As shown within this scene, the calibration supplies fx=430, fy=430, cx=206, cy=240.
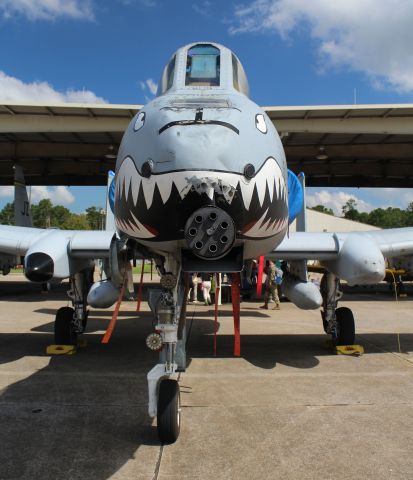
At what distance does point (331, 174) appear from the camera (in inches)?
904

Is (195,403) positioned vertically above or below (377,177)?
below

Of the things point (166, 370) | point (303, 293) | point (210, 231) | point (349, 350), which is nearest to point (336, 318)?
point (349, 350)

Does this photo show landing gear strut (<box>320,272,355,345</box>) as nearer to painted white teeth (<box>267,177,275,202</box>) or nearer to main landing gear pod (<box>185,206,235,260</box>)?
painted white teeth (<box>267,177,275,202</box>)

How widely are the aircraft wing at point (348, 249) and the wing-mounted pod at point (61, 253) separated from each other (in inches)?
107

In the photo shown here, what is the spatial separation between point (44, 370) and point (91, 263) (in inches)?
81.5

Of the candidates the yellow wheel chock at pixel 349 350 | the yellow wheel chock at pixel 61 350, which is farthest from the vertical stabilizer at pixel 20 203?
the yellow wheel chock at pixel 349 350

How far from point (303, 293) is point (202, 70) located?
4.12m

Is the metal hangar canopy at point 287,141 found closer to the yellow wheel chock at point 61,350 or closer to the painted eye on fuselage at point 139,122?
the yellow wheel chock at point 61,350

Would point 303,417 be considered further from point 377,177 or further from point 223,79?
point 377,177

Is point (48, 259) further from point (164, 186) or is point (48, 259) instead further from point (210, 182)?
point (210, 182)

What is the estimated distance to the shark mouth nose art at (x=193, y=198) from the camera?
281 centimetres

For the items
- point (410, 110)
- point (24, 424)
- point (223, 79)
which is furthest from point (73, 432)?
point (410, 110)

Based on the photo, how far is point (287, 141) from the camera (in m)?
17.8

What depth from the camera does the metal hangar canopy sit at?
15.0 meters
